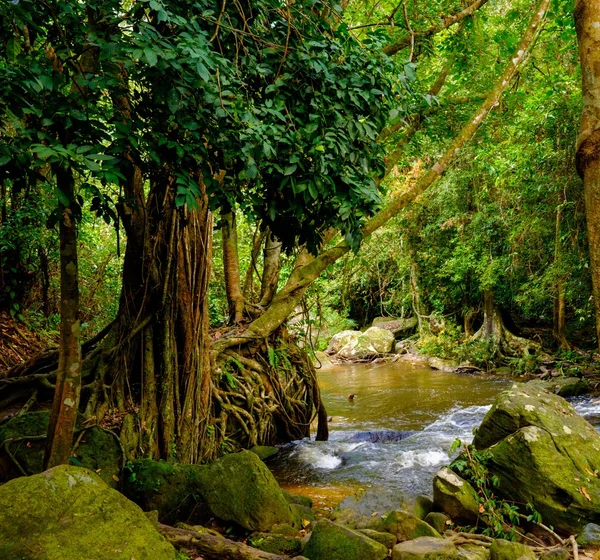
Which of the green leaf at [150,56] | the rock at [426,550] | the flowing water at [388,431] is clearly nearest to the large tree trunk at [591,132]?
the green leaf at [150,56]

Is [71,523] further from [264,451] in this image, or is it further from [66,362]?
[264,451]

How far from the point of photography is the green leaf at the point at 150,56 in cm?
227

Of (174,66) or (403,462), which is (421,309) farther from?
(174,66)

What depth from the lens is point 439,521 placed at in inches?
167

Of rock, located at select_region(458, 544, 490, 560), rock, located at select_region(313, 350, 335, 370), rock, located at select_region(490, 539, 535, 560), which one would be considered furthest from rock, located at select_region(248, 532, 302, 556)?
rock, located at select_region(313, 350, 335, 370)

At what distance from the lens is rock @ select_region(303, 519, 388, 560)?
338 cm

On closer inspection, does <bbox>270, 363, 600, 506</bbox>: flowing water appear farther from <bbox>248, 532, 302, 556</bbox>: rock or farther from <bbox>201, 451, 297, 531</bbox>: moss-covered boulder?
<bbox>248, 532, 302, 556</bbox>: rock

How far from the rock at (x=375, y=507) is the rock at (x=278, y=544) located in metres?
0.80

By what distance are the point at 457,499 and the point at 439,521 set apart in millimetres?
270

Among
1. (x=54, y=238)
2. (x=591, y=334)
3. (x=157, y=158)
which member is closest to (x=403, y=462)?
(x=157, y=158)

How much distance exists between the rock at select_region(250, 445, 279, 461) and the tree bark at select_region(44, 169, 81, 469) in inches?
133

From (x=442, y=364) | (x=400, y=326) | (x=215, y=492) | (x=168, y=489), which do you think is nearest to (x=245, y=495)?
(x=215, y=492)

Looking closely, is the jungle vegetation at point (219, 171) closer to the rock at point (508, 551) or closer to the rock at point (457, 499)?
the rock at point (508, 551)

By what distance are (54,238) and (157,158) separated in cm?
617
